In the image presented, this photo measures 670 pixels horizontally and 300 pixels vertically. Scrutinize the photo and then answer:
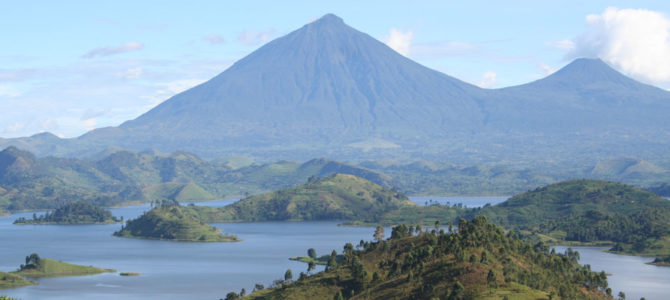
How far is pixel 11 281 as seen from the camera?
192125 millimetres

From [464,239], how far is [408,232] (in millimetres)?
34915

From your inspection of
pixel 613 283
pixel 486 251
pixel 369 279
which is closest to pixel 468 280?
pixel 486 251

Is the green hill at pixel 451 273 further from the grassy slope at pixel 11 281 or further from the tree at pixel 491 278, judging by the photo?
the grassy slope at pixel 11 281

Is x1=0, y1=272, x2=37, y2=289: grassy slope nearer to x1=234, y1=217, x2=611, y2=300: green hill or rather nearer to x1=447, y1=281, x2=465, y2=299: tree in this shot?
x1=234, y1=217, x2=611, y2=300: green hill

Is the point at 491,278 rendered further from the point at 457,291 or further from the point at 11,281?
the point at 11,281

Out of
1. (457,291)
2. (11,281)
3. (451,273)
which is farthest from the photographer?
(11,281)

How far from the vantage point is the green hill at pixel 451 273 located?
121 metres

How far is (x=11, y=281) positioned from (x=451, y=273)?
4185 inches

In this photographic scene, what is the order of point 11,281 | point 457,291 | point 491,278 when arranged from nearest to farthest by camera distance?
point 457,291, point 491,278, point 11,281

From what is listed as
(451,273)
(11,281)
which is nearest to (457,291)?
(451,273)

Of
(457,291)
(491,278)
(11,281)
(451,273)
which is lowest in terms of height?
(11,281)

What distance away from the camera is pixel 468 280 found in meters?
122

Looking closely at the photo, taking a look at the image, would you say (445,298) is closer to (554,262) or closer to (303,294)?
(303,294)

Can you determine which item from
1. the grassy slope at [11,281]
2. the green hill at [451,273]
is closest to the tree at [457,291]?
the green hill at [451,273]
